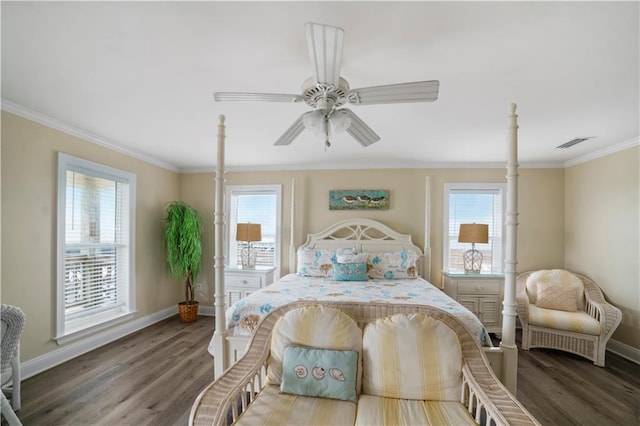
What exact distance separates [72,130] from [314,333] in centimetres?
326

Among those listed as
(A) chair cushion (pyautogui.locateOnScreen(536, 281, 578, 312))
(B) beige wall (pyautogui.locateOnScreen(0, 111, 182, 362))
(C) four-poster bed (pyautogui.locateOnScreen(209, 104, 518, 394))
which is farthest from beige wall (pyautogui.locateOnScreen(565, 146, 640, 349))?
(B) beige wall (pyautogui.locateOnScreen(0, 111, 182, 362))

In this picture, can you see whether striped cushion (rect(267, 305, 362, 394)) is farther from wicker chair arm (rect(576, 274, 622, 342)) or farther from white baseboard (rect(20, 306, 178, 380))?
wicker chair arm (rect(576, 274, 622, 342))

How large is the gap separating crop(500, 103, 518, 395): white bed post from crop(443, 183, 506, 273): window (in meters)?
2.49

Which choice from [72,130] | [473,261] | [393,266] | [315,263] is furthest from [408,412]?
[72,130]

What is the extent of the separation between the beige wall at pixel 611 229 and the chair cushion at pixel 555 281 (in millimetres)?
272

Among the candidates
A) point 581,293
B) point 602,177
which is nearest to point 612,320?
point 581,293

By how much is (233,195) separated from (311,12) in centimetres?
377

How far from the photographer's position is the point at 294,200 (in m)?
4.55

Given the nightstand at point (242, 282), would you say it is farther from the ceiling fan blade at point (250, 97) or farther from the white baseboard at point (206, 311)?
the ceiling fan blade at point (250, 97)

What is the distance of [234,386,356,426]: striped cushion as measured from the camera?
142 cm

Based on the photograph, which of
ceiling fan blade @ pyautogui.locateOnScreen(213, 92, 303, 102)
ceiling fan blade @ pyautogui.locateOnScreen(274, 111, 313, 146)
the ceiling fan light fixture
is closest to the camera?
ceiling fan blade @ pyautogui.locateOnScreen(213, 92, 303, 102)

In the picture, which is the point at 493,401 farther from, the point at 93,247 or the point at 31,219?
the point at 93,247

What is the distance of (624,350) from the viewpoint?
3211 mm

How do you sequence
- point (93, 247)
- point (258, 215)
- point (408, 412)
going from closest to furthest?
point (408, 412)
point (93, 247)
point (258, 215)
